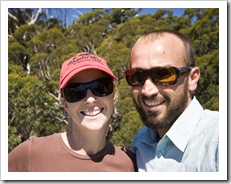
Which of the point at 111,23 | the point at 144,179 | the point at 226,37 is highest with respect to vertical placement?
the point at 111,23

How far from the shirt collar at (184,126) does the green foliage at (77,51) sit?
3.71 meters

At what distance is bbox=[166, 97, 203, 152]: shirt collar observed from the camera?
1.14 metres

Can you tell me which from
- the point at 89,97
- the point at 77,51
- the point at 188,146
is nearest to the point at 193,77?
the point at 188,146

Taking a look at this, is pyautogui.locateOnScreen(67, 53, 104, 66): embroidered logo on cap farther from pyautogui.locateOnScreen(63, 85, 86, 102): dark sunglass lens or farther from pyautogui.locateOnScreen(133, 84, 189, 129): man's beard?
pyautogui.locateOnScreen(133, 84, 189, 129): man's beard

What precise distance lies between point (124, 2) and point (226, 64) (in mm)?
589

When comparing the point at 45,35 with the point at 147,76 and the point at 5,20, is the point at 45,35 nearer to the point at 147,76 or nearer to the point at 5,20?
the point at 5,20

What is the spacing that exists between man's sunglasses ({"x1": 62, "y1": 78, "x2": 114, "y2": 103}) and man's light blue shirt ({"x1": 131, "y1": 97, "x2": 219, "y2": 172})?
0.27 m

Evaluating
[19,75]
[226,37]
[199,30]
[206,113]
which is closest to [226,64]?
[226,37]

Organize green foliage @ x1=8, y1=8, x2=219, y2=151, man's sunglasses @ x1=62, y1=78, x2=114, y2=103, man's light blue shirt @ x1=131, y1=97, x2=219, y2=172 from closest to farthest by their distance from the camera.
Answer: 1. man's light blue shirt @ x1=131, y1=97, x2=219, y2=172
2. man's sunglasses @ x1=62, y1=78, x2=114, y2=103
3. green foliage @ x1=8, y1=8, x2=219, y2=151

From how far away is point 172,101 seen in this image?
3.97 feet

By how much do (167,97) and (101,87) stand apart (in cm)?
24

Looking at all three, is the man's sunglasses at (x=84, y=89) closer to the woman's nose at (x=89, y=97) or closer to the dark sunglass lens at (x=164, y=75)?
the woman's nose at (x=89, y=97)

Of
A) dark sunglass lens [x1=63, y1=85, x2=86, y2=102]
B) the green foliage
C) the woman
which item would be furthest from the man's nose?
the green foliage

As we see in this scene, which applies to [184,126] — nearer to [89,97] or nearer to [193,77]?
[193,77]
